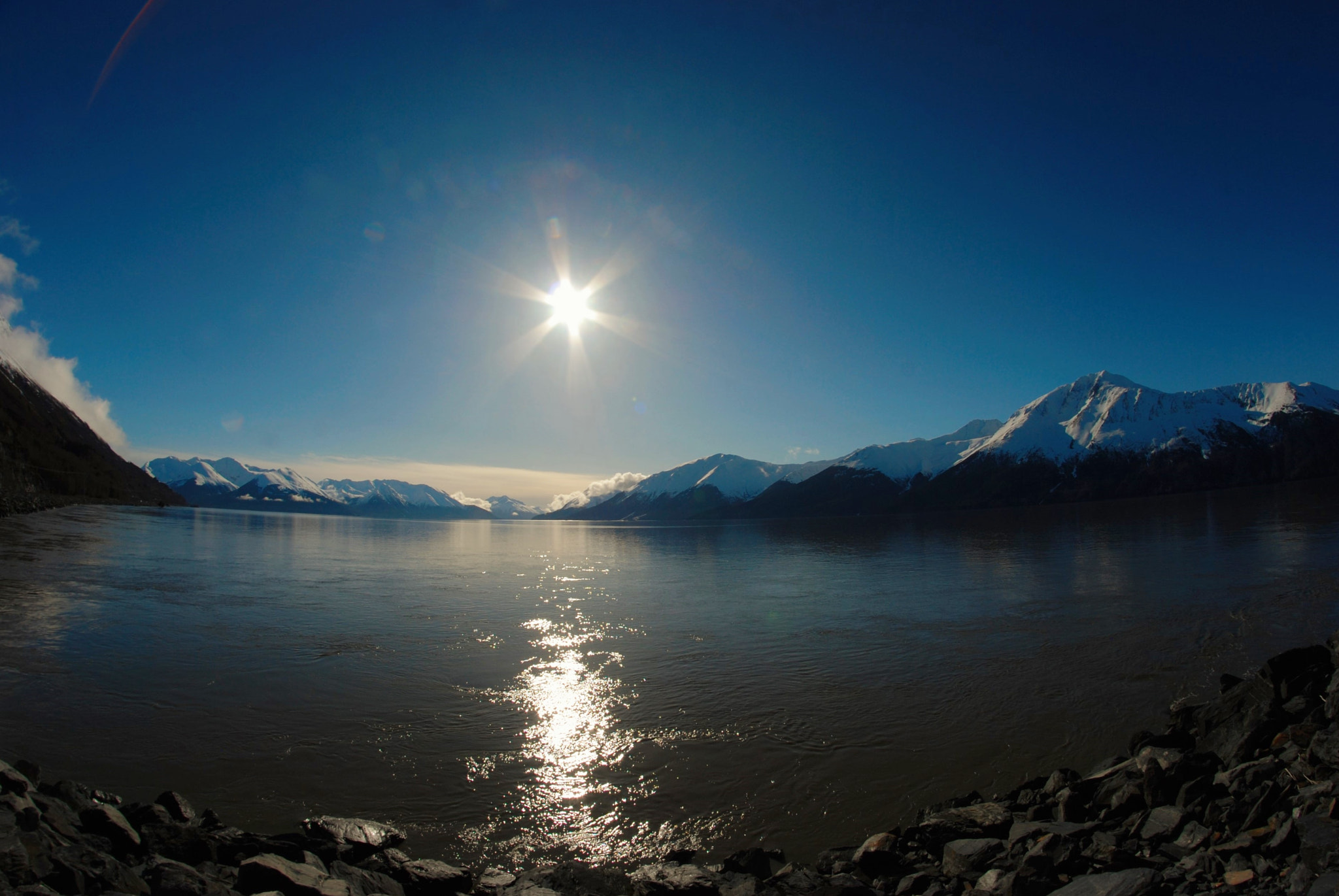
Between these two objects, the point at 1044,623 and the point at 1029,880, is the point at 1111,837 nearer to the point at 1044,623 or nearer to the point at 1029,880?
the point at 1029,880

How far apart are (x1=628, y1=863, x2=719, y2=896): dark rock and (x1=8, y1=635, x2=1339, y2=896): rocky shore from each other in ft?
0.07

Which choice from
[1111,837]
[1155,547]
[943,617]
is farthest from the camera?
[1155,547]

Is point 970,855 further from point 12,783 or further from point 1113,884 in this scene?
point 12,783

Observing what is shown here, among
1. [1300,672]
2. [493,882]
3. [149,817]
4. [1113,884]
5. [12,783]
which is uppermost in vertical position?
[1300,672]

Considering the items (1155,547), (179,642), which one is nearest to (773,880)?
(179,642)

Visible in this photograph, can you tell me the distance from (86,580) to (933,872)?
45307 mm

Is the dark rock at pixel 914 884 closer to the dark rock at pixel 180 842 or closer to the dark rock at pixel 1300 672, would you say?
the dark rock at pixel 1300 672

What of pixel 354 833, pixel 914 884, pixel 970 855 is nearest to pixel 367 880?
pixel 354 833

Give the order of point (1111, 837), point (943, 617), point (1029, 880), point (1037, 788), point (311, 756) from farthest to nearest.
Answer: point (943, 617), point (311, 756), point (1037, 788), point (1111, 837), point (1029, 880)

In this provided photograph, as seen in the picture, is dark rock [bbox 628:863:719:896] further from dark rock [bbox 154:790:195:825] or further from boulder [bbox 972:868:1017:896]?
dark rock [bbox 154:790:195:825]

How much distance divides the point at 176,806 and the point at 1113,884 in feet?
41.1

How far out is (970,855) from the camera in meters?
7.68

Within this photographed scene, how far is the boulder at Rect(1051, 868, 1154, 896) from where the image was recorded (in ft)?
19.9

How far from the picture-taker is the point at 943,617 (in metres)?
25.4
